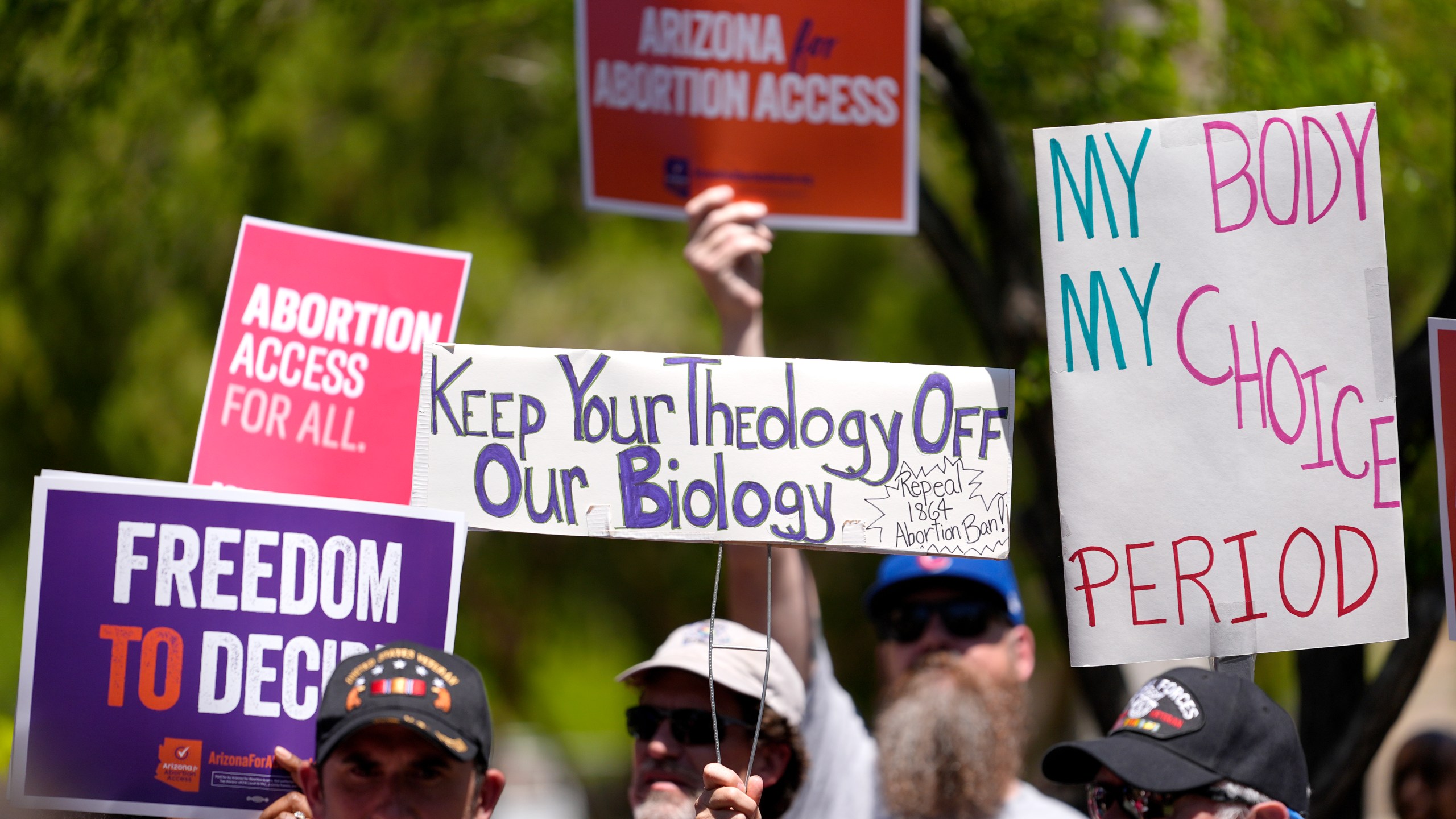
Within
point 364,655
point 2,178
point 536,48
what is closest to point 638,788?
point 364,655

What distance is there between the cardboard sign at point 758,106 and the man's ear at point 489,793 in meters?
1.81

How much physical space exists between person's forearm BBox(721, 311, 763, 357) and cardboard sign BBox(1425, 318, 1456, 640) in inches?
59.3

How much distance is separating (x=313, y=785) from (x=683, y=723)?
2.48ft

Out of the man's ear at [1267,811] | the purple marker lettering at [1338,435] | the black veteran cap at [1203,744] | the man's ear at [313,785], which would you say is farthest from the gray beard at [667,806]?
the purple marker lettering at [1338,435]

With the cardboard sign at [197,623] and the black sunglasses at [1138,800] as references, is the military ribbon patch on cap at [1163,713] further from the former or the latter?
the cardboard sign at [197,623]

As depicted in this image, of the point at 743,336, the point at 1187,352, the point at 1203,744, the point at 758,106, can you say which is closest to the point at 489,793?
the point at 1203,744

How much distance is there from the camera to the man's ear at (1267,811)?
94.7 inches

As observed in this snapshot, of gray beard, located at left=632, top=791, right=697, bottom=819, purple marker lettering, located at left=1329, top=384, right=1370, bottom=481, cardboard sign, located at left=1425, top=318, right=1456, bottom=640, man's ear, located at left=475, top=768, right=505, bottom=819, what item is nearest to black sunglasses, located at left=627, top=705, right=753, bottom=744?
gray beard, located at left=632, top=791, right=697, bottom=819

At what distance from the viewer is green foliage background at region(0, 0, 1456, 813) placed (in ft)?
17.1

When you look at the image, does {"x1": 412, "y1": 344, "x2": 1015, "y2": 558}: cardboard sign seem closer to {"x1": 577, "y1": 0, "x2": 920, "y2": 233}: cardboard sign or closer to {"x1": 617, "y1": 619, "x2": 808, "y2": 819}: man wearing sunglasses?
{"x1": 617, "y1": 619, "x2": 808, "y2": 819}: man wearing sunglasses

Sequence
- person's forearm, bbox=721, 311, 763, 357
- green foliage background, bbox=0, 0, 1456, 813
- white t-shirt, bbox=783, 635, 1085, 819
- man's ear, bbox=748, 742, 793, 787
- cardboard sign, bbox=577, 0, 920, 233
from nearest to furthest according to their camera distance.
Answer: man's ear, bbox=748, 742, 793, 787
white t-shirt, bbox=783, 635, 1085, 819
person's forearm, bbox=721, 311, 763, 357
cardboard sign, bbox=577, 0, 920, 233
green foliage background, bbox=0, 0, 1456, 813

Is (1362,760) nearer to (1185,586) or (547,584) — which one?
(1185,586)

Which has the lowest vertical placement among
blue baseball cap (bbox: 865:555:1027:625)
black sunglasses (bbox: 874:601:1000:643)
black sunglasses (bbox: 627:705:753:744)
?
black sunglasses (bbox: 627:705:753:744)

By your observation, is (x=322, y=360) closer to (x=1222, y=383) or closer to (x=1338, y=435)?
(x=1222, y=383)
